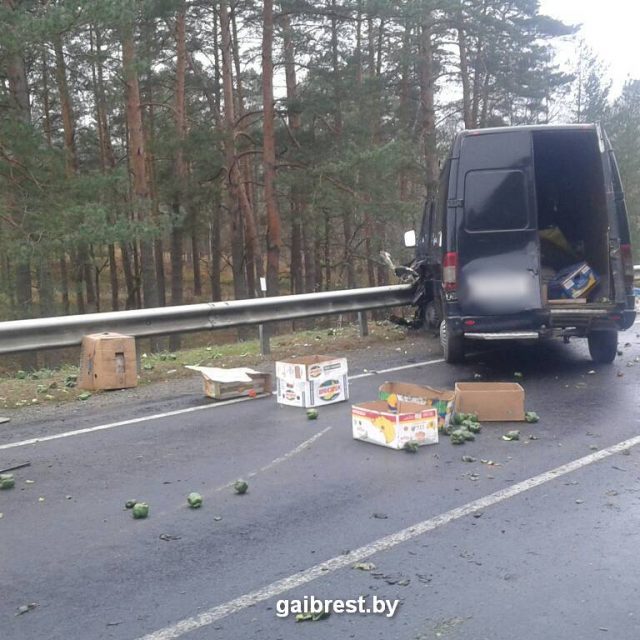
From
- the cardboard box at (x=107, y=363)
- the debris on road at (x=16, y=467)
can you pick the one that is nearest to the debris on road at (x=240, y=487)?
the debris on road at (x=16, y=467)

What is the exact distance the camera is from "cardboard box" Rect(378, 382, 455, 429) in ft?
21.8

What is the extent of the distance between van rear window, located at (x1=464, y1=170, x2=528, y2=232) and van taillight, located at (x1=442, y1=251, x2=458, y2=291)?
36cm

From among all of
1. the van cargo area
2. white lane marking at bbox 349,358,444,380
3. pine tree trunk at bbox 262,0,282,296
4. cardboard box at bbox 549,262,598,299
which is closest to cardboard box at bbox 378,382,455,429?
white lane marking at bbox 349,358,444,380

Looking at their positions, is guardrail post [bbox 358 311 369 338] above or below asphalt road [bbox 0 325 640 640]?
above

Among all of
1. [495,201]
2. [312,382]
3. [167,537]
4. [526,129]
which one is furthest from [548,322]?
[167,537]

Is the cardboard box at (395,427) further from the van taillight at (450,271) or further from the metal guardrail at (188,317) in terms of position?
the metal guardrail at (188,317)

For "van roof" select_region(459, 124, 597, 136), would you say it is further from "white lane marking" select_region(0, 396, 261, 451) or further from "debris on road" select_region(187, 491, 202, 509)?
"debris on road" select_region(187, 491, 202, 509)

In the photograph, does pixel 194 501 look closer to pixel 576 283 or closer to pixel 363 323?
pixel 576 283

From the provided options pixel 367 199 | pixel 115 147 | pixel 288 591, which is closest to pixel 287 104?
pixel 367 199

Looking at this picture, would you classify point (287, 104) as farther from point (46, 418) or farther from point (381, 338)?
point (46, 418)

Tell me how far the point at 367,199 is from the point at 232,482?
20361mm

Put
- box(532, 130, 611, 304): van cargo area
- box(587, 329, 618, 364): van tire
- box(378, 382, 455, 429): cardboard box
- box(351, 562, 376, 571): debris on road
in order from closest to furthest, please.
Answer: box(351, 562, 376, 571): debris on road, box(378, 382, 455, 429): cardboard box, box(532, 130, 611, 304): van cargo area, box(587, 329, 618, 364): van tire

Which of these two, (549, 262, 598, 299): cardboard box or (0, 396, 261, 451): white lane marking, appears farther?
(549, 262, 598, 299): cardboard box

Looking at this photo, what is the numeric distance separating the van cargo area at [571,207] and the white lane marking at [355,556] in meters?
4.07
